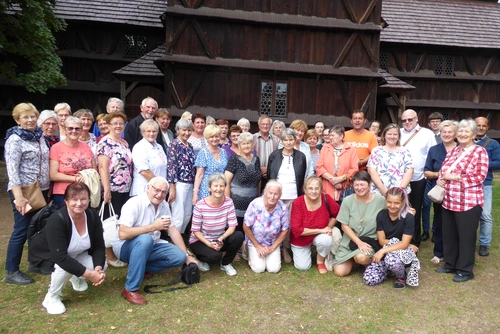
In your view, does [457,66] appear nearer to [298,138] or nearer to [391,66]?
[391,66]

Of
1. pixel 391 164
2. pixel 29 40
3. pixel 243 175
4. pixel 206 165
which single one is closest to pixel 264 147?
pixel 243 175

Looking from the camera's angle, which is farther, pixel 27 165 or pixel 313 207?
pixel 313 207

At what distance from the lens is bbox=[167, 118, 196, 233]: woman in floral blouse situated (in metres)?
5.29

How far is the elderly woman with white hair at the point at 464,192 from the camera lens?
470cm

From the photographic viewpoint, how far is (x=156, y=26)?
16.3m

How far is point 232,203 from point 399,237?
2156 millimetres

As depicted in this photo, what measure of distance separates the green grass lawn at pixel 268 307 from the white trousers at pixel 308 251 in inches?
8.1

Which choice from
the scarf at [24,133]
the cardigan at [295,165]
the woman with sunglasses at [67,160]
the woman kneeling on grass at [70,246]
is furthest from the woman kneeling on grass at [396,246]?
the scarf at [24,133]

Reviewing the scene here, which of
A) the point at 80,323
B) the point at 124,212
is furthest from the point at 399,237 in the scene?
the point at 80,323

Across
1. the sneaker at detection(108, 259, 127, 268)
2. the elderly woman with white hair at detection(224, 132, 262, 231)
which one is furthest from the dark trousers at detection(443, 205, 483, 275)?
the sneaker at detection(108, 259, 127, 268)

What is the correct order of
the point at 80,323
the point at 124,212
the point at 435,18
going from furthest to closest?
1. the point at 435,18
2. the point at 124,212
3. the point at 80,323

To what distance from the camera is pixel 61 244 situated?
11.6 feet

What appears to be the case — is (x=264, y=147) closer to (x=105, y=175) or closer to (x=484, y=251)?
(x=105, y=175)

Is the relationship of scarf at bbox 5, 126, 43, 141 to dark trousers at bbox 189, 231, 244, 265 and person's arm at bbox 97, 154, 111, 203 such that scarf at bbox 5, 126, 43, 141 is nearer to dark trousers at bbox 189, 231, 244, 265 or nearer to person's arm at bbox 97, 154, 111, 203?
person's arm at bbox 97, 154, 111, 203
